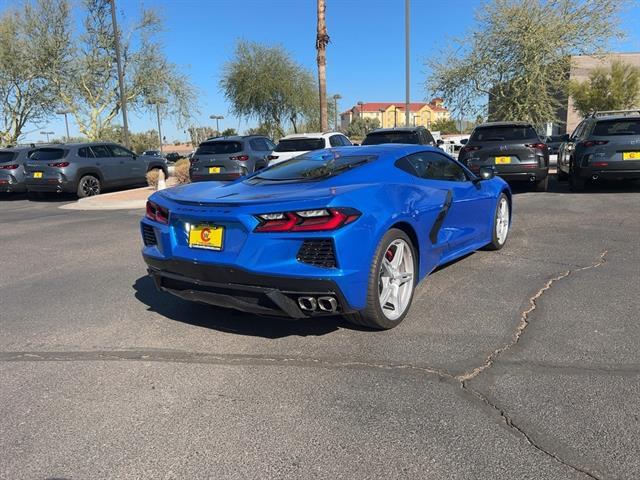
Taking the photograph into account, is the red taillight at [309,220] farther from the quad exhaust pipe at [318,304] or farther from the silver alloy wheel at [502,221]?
the silver alloy wheel at [502,221]

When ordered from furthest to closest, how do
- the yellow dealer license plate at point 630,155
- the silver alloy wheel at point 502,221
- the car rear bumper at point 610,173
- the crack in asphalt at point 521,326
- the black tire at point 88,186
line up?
1. the black tire at point 88,186
2. the car rear bumper at point 610,173
3. the yellow dealer license plate at point 630,155
4. the silver alloy wheel at point 502,221
5. the crack in asphalt at point 521,326

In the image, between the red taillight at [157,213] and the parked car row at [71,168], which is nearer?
the red taillight at [157,213]

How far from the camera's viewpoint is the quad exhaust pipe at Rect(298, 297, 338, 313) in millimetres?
3430

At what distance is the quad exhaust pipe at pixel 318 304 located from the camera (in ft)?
11.3

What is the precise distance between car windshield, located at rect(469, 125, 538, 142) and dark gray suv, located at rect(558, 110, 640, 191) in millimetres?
998

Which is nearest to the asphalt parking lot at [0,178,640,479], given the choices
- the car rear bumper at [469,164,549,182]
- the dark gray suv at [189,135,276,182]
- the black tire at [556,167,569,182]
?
the car rear bumper at [469,164,549,182]

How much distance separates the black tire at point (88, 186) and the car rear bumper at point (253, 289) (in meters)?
12.2

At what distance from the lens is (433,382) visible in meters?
3.20

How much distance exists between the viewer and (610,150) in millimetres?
10289

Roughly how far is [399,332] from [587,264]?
9.52 ft

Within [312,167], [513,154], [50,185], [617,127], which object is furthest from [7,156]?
[617,127]

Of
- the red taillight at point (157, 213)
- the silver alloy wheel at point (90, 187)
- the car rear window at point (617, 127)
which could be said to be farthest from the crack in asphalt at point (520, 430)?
the silver alloy wheel at point (90, 187)

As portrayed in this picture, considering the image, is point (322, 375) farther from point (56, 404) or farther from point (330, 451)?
point (56, 404)

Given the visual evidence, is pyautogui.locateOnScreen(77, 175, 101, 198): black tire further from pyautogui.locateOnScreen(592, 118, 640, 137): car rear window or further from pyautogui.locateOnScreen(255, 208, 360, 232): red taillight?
pyautogui.locateOnScreen(255, 208, 360, 232): red taillight
